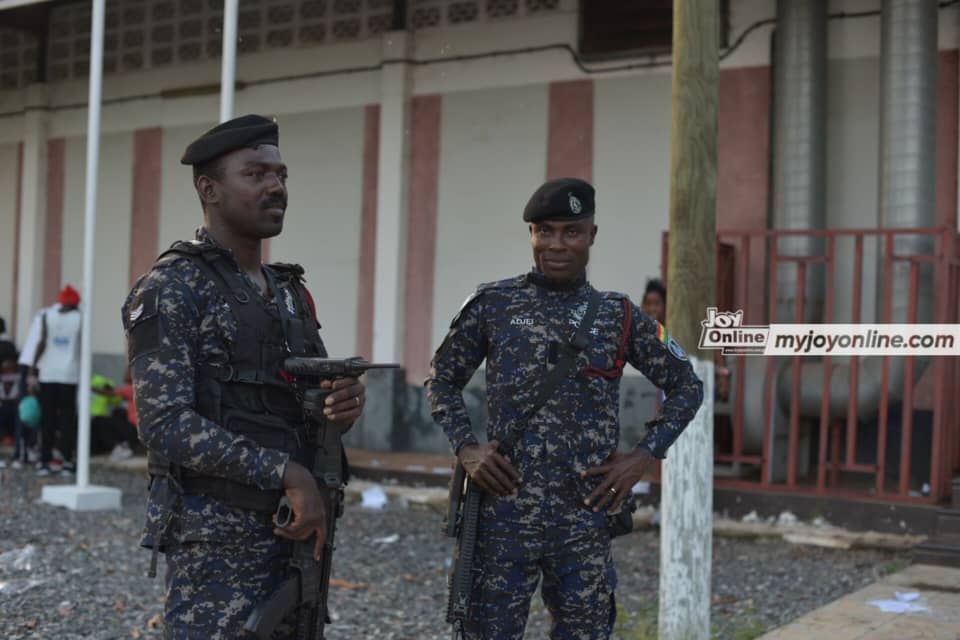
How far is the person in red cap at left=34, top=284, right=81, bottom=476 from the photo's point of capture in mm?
9898

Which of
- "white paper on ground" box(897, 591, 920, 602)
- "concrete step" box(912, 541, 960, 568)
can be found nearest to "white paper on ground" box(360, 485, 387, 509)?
"concrete step" box(912, 541, 960, 568)

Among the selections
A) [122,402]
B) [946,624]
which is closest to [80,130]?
[122,402]

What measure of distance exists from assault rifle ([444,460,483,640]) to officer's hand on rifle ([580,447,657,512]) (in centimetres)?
31

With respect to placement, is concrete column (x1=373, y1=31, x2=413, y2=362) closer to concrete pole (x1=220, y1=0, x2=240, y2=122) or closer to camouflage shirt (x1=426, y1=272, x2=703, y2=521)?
concrete pole (x1=220, y1=0, x2=240, y2=122)

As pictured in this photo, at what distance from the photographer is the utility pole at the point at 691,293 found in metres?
4.74

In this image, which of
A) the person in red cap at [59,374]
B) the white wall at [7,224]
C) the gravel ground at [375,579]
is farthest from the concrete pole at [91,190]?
the white wall at [7,224]

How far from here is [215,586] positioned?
2.60 metres

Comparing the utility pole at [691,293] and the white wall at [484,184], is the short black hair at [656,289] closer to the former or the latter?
the white wall at [484,184]

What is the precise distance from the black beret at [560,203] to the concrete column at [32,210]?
11318 millimetres

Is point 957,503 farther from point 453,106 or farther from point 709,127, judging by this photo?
point 453,106

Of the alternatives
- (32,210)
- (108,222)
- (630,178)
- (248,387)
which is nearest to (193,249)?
(248,387)

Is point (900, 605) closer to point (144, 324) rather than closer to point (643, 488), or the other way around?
point (643, 488)

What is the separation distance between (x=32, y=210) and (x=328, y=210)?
417cm

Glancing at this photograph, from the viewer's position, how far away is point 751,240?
891 centimetres
